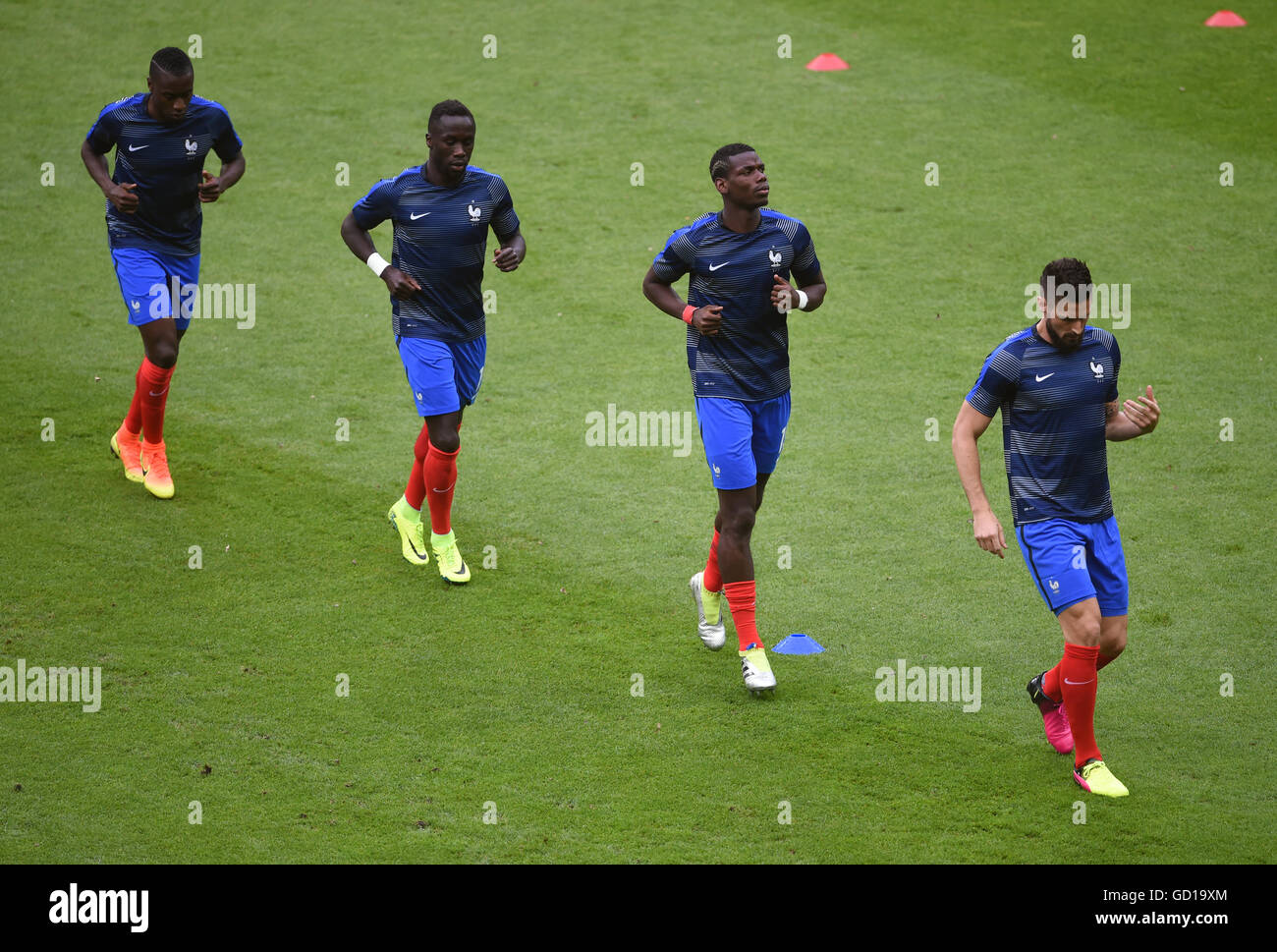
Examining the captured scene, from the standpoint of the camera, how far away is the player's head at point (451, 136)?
778 cm

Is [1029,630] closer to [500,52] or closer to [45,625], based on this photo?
[45,625]

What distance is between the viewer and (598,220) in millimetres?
13562

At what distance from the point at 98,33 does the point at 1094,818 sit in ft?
51.1

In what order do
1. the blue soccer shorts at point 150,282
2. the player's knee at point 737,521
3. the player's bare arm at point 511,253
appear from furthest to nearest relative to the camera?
the blue soccer shorts at point 150,282
the player's bare arm at point 511,253
the player's knee at point 737,521

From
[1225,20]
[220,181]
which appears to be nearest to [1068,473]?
[220,181]

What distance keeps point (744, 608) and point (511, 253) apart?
8.36 feet

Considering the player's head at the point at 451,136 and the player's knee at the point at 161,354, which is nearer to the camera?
the player's head at the point at 451,136

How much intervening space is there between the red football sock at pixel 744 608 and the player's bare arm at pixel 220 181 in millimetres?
4331

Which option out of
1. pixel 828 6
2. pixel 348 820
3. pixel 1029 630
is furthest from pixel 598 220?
pixel 348 820

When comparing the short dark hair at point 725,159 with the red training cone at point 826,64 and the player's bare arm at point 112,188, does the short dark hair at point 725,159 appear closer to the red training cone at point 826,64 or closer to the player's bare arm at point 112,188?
the player's bare arm at point 112,188

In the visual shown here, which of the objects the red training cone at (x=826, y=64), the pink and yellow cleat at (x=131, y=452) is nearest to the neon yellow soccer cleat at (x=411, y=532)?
the pink and yellow cleat at (x=131, y=452)

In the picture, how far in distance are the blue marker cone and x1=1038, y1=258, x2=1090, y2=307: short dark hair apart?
248 cm

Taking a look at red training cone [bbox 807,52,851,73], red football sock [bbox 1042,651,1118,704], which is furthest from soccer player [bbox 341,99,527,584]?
red training cone [bbox 807,52,851,73]

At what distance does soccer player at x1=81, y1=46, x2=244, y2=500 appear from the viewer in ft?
28.8
